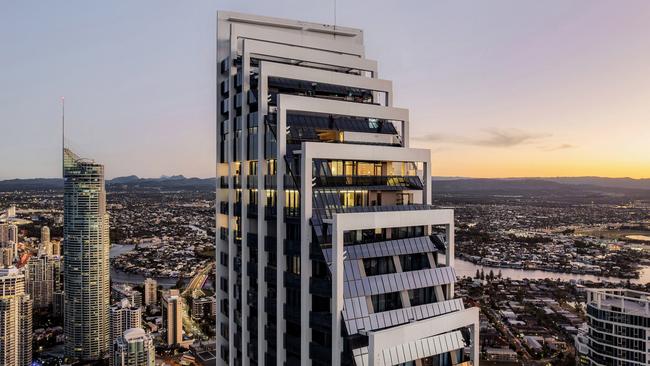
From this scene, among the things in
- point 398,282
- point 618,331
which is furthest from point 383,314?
point 618,331

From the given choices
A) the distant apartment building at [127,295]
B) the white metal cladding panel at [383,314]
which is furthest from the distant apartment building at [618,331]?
the distant apartment building at [127,295]

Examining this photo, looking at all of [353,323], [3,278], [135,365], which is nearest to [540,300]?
[135,365]

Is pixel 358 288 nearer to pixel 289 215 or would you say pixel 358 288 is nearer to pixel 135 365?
pixel 289 215

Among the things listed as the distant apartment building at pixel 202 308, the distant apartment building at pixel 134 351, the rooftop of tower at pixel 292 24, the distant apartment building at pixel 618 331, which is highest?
the rooftop of tower at pixel 292 24

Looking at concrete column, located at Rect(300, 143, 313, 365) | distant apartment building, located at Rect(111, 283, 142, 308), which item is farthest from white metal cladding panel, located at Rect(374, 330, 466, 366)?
distant apartment building, located at Rect(111, 283, 142, 308)

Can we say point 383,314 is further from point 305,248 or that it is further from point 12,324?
point 12,324

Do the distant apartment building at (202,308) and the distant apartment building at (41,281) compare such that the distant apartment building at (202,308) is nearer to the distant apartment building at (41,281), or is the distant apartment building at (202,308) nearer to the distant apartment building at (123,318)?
the distant apartment building at (123,318)
